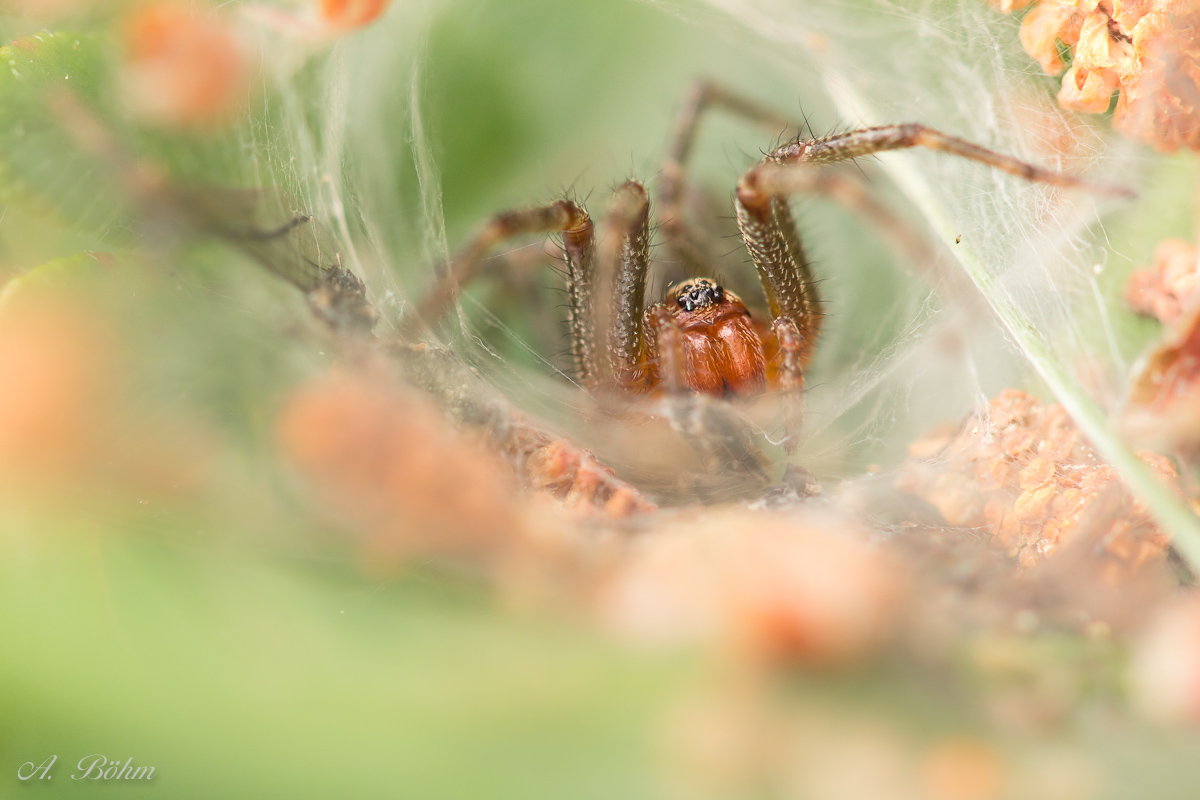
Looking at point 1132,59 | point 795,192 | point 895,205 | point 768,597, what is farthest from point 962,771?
point 895,205

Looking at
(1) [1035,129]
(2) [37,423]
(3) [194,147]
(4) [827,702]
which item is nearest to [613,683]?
(4) [827,702]

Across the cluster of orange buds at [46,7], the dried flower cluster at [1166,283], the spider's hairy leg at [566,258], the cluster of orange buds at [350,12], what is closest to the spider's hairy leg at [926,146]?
the dried flower cluster at [1166,283]

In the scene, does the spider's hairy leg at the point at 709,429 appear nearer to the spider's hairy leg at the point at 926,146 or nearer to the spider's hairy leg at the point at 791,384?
the spider's hairy leg at the point at 791,384

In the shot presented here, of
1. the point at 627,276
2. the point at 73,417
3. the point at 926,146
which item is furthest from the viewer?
the point at 627,276

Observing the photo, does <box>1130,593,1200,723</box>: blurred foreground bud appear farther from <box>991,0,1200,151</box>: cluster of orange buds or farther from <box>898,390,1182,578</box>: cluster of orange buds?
<box>991,0,1200,151</box>: cluster of orange buds

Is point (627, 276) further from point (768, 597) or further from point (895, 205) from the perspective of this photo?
point (768, 597)

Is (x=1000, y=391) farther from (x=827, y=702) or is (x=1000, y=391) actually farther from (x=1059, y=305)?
(x=827, y=702)

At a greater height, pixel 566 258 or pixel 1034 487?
pixel 566 258
